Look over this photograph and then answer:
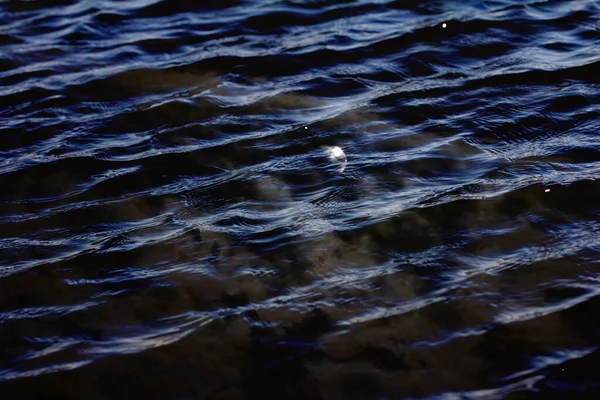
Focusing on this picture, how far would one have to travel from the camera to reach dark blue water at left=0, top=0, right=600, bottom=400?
2996 mm

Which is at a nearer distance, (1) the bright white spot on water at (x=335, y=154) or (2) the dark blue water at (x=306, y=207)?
(2) the dark blue water at (x=306, y=207)

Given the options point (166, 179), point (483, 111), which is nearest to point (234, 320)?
point (166, 179)

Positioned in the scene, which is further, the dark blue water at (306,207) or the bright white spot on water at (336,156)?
the bright white spot on water at (336,156)

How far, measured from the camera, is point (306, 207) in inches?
154

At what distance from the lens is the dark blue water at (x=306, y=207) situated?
9.83ft

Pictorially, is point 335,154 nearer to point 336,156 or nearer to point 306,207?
point 336,156

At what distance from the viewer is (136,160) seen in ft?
14.5

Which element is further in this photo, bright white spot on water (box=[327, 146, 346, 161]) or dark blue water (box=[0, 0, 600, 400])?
bright white spot on water (box=[327, 146, 346, 161])

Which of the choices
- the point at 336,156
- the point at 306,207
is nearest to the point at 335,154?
the point at 336,156

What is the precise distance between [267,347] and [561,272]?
1340mm

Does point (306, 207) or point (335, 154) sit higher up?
point (335, 154)

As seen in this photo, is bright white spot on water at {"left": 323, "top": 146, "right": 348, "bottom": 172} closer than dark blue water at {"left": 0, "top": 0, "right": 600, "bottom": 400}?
No

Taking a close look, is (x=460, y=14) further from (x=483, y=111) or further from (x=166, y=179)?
(x=166, y=179)

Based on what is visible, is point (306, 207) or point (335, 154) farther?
A: point (335, 154)
